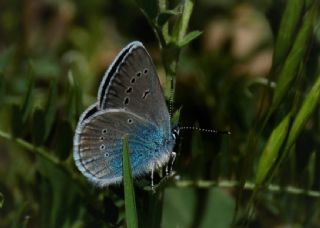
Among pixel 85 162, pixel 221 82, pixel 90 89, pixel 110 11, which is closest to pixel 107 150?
pixel 85 162

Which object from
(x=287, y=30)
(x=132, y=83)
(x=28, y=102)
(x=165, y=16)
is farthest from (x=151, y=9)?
(x=28, y=102)

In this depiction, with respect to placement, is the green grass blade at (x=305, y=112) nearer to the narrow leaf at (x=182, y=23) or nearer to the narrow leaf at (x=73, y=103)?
the narrow leaf at (x=182, y=23)

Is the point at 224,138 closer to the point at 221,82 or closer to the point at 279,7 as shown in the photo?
the point at 279,7

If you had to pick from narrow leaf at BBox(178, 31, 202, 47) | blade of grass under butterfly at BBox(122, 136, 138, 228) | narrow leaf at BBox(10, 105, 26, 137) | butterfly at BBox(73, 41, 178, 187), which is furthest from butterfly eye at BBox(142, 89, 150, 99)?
narrow leaf at BBox(10, 105, 26, 137)

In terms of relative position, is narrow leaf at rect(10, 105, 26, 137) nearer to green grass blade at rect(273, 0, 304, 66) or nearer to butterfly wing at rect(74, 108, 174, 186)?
butterfly wing at rect(74, 108, 174, 186)

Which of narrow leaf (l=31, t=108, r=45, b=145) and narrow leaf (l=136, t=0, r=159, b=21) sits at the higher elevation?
narrow leaf (l=136, t=0, r=159, b=21)
